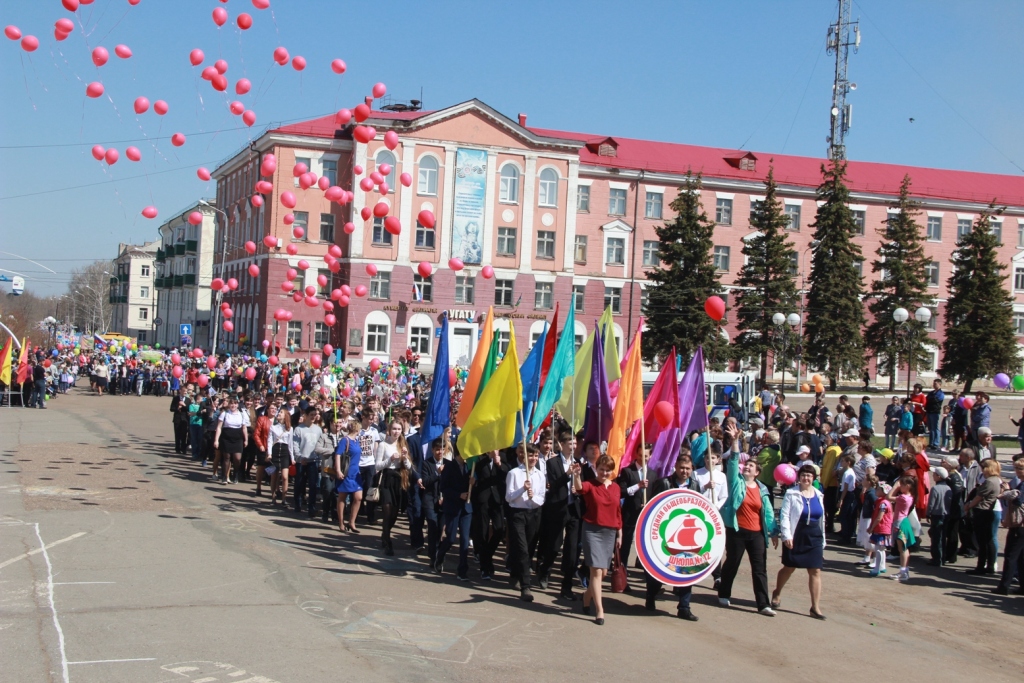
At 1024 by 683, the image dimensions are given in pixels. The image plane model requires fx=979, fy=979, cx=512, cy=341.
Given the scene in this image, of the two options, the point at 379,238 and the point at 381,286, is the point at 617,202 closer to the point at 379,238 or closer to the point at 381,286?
the point at 379,238

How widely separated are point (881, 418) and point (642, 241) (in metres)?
24.5

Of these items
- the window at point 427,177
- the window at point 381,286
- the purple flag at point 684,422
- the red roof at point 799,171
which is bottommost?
the purple flag at point 684,422

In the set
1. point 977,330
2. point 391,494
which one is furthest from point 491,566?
point 977,330

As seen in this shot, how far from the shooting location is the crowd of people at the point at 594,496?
416 inches

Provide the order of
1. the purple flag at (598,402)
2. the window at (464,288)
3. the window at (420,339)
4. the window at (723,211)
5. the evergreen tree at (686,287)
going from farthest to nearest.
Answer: the window at (723,211), the window at (464,288), the window at (420,339), the evergreen tree at (686,287), the purple flag at (598,402)

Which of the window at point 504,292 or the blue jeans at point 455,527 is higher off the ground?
the window at point 504,292

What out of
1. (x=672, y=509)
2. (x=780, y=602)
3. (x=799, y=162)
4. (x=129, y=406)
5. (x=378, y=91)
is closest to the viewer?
(x=672, y=509)

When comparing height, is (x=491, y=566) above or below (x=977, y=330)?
below

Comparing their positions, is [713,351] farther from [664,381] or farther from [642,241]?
[664,381]

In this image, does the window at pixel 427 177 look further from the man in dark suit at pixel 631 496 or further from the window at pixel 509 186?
the man in dark suit at pixel 631 496

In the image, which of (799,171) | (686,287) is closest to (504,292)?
(686,287)

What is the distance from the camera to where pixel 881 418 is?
36.8 metres

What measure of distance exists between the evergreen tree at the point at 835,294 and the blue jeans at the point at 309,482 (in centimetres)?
4024

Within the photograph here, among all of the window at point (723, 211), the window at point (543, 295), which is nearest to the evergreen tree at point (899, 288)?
the window at point (723, 211)
